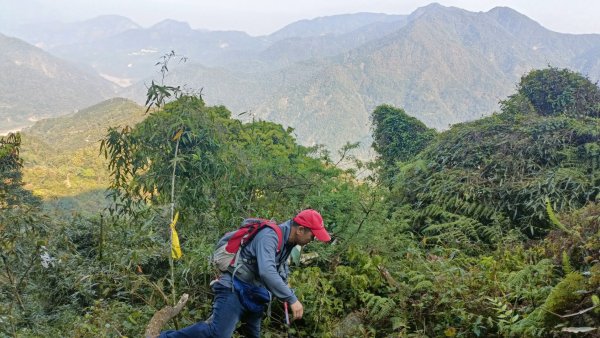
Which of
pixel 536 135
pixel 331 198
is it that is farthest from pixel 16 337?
pixel 536 135

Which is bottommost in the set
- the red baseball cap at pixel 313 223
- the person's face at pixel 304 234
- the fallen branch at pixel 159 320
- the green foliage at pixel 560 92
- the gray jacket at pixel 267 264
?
the fallen branch at pixel 159 320

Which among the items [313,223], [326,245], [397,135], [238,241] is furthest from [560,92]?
[238,241]

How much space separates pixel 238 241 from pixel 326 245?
7.43 ft

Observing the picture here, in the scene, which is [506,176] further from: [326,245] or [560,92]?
[560,92]

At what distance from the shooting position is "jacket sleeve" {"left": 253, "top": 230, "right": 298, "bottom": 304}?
314 cm

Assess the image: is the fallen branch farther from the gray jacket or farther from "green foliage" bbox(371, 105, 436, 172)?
"green foliage" bbox(371, 105, 436, 172)

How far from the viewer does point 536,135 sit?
8781 mm

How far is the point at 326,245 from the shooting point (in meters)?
5.50

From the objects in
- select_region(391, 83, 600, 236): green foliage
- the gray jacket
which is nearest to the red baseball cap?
the gray jacket

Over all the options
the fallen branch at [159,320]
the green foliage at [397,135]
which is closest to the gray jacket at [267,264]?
the fallen branch at [159,320]

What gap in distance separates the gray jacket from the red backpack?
31mm

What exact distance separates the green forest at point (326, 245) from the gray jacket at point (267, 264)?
0.88 meters

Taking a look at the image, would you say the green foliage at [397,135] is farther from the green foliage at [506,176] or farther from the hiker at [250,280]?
the hiker at [250,280]

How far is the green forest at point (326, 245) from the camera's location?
396cm
